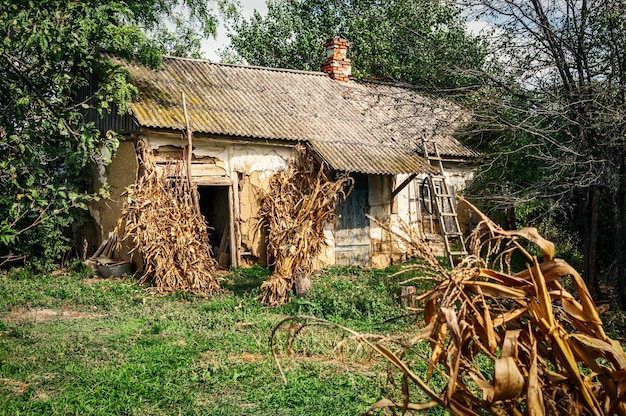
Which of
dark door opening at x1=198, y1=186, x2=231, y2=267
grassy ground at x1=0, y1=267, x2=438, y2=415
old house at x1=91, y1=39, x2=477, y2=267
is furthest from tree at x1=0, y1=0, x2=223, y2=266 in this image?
dark door opening at x1=198, y1=186, x2=231, y2=267

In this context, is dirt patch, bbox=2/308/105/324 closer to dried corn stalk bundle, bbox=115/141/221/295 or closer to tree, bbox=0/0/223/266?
tree, bbox=0/0/223/266

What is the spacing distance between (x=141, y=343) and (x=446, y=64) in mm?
6304

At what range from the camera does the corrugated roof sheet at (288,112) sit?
40.2 ft

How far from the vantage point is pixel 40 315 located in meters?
8.47

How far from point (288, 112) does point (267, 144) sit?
1.78 metres

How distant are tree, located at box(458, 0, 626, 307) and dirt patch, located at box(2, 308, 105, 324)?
628 centimetres

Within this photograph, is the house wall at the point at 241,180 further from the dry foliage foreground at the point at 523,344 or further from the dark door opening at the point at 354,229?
the dry foliage foreground at the point at 523,344

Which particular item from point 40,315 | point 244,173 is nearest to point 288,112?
point 244,173

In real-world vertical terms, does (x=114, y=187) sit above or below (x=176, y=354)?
above

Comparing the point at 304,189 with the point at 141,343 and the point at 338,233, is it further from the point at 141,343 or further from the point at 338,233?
the point at 141,343

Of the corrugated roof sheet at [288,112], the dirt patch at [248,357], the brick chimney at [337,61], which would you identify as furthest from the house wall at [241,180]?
the dirt patch at [248,357]

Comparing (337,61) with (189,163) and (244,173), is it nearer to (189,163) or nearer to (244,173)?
(244,173)

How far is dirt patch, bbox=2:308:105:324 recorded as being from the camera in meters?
8.13

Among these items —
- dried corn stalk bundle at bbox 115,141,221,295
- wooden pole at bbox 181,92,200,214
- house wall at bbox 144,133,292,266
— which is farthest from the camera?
house wall at bbox 144,133,292,266
